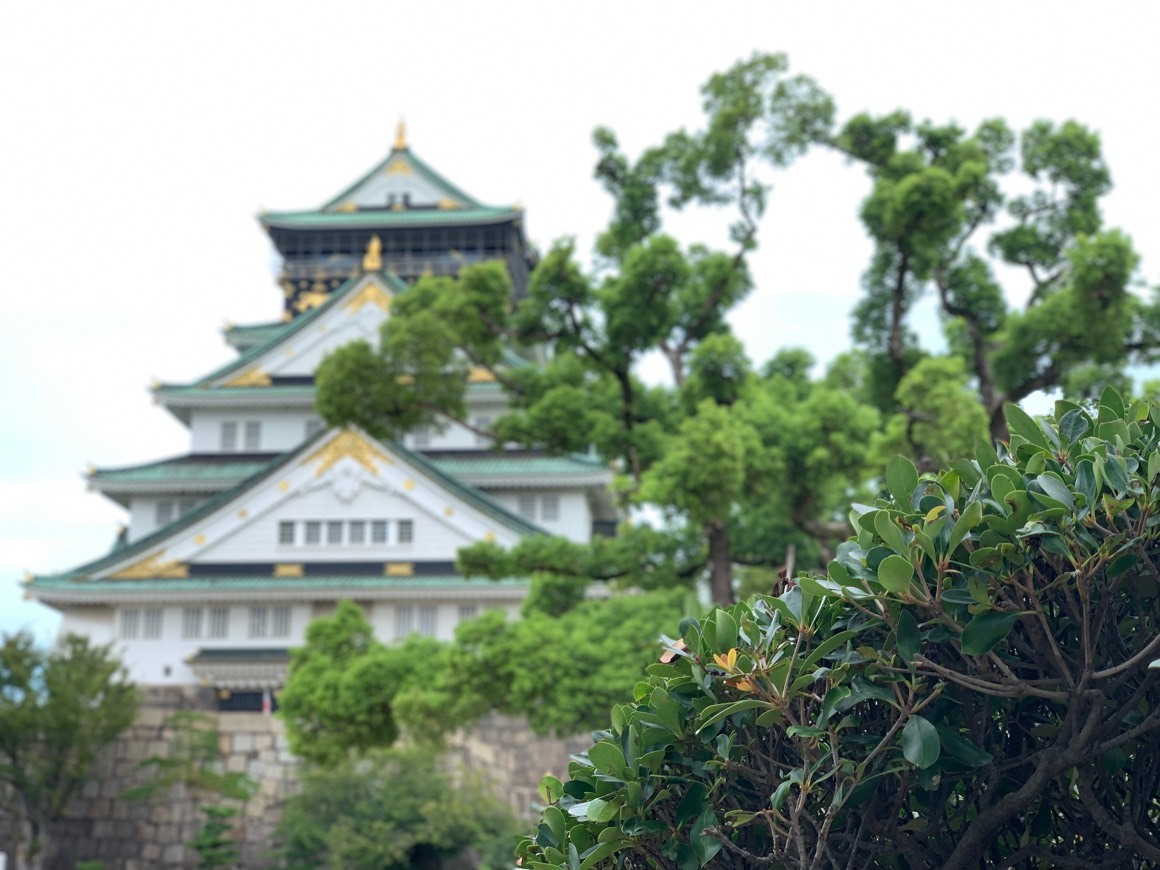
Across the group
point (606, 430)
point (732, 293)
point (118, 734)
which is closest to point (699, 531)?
point (606, 430)

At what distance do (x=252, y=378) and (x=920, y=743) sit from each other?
2741 centimetres

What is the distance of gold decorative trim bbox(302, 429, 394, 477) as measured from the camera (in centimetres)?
2498

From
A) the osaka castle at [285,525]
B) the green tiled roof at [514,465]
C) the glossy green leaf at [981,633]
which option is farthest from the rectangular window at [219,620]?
the glossy green leaf at [981,633]

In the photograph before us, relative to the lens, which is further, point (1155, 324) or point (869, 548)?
point (1155, 324)

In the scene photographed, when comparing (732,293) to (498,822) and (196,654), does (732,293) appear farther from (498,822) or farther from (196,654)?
(196,654)

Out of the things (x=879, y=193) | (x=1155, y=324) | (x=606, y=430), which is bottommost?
(x=606, y=430)

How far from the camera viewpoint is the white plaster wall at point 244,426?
2889 cm

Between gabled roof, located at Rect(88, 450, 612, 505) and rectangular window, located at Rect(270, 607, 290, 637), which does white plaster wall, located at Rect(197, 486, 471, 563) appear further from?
gabled roof, located at Rect(88, 450, 612, 505)

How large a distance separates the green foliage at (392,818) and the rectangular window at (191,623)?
18.9ft

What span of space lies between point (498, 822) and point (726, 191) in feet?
32.6

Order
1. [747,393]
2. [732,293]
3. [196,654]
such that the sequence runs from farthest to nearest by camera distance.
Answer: [196,654]
[732,293]
[747,393]

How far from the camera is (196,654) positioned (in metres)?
23.8

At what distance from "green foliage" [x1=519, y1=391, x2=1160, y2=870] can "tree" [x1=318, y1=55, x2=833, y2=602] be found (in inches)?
409

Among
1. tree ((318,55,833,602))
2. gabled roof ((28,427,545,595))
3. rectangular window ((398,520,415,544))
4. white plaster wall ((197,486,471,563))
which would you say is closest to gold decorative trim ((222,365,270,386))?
gabled roof ((28,427,545,595))
